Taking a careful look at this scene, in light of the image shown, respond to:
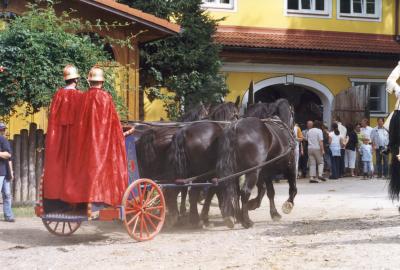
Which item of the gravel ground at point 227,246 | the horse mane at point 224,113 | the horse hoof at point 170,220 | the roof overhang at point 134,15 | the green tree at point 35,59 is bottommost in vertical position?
the gravel ground at point 227,246

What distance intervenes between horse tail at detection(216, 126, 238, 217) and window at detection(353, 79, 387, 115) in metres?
16.1

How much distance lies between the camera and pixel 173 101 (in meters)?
18.4

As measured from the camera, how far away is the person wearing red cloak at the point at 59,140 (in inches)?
377

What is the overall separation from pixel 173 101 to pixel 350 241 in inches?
391

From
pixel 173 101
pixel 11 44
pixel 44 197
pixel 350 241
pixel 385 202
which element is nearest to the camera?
pixel 350 241

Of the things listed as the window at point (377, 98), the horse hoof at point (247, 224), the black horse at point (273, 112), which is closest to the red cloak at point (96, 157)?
the horse hoof at point (247, 224)

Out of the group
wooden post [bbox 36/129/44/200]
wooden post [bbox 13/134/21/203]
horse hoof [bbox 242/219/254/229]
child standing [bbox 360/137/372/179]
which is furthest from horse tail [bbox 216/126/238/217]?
child standing [bbox 360/137/372/179]

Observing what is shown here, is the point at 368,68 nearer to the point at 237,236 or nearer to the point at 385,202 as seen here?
the point at 385,202

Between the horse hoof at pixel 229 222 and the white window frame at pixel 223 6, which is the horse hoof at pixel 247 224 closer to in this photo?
the horse hoof at pixel 229 222

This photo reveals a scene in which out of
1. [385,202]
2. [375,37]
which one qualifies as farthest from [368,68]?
[385,202]

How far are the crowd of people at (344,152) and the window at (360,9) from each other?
4.54 meters

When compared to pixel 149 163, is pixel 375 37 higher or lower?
higher

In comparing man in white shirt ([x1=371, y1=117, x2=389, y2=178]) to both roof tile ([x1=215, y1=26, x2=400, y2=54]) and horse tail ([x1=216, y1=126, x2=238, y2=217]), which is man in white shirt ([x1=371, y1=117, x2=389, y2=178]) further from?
horse tail ([x1=216, y1=126, x2=238, y2=217])

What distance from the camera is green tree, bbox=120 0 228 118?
18.3 m
